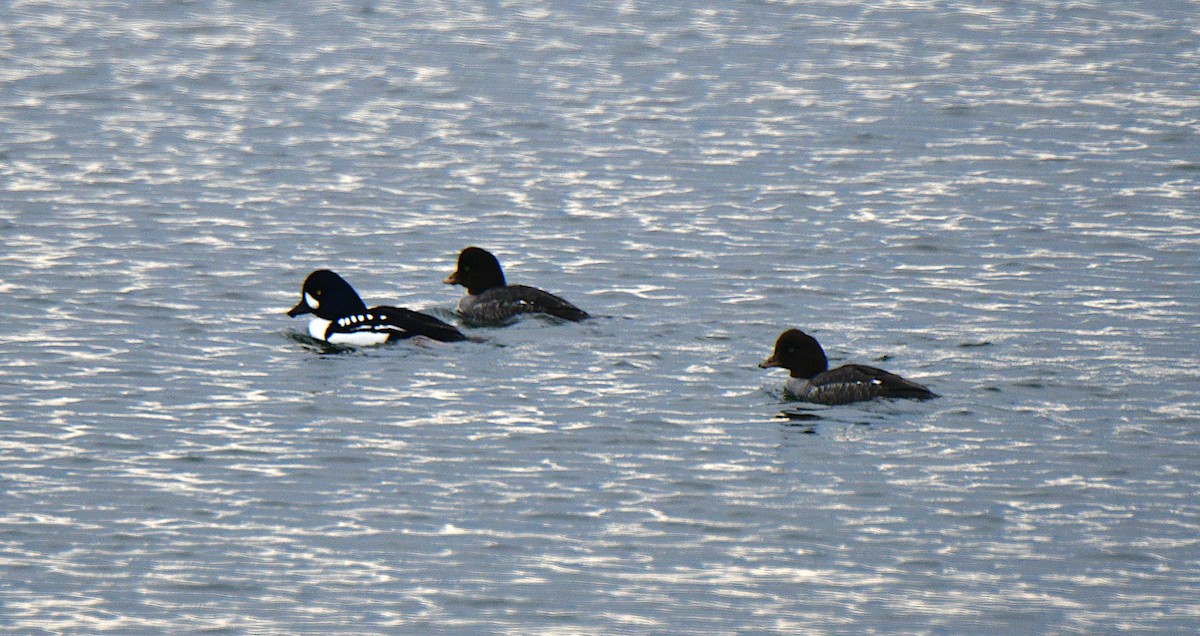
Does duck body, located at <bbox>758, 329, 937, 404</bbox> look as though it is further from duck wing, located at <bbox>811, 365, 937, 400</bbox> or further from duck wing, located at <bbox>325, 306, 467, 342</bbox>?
duck wing, located at <bbox>325, 306, 467, 342</bbox>

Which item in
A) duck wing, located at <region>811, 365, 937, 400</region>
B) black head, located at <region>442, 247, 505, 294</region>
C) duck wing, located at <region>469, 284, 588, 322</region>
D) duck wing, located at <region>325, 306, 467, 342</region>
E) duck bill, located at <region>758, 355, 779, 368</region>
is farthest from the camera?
black head, located at <region>442, 247, 505, 294</region>

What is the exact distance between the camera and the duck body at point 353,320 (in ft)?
56.0

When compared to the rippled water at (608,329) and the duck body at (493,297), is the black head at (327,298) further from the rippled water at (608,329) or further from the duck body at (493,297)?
the duck body at (493,297)

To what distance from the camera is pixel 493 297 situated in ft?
59.5

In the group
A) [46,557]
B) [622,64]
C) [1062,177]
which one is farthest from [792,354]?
[622,64]

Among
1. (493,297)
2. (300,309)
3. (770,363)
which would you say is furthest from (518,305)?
(770,363)

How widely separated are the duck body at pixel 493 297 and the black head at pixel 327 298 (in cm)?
108

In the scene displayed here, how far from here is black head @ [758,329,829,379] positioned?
15.7 m

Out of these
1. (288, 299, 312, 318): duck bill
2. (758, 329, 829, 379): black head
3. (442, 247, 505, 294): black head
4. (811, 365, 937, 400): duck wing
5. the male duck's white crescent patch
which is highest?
(442, 247, 505, 294): black head

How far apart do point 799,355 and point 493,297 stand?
357 centimetres

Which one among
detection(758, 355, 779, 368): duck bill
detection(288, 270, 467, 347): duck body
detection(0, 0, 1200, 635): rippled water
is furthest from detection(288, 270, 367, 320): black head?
detection(758, 355, 779, 368): duck bill

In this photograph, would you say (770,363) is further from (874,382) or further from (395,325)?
(395,325)

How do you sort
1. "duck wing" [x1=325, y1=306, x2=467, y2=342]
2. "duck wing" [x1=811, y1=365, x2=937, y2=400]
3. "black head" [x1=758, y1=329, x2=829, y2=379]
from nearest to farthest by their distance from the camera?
1. "duck wing" [x1=811, y1=365, x2=937, y2=400]
2. "black head" [x1=758, y1=329, x2=829, y2=379]
3. "duck wing" [x1=325, y1=306, x2=467, y2=342]

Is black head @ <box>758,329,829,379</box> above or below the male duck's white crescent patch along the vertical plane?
below
